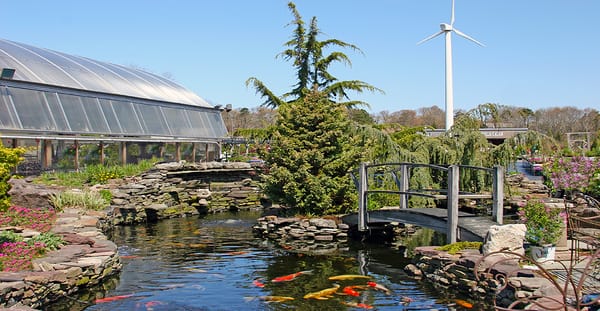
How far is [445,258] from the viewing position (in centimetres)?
889

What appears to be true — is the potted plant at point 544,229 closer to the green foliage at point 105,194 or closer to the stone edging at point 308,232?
the stone edging at point 308,232

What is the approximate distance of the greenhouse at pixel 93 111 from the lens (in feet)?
56.1

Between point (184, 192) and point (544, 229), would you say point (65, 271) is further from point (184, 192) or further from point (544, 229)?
point (184, 192)

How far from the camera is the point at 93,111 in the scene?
776 inches

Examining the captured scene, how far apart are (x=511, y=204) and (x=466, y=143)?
3.66m

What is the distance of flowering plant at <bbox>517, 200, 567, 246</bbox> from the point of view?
8141 millimetres

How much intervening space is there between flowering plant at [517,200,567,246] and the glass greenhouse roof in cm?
Result: 1450

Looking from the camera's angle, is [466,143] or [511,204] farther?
[511,204]

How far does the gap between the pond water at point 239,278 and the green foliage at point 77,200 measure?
116cm

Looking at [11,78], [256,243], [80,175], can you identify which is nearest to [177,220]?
[80,175]

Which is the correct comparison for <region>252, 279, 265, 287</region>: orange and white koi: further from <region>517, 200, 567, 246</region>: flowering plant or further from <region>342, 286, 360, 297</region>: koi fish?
<region>517, 200, 567, 246</region>: flowering plant

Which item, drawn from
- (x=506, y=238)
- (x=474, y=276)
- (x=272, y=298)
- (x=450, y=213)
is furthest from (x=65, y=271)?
(x=506, y=238)

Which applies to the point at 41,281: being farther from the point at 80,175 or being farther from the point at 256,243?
the point at 80,175

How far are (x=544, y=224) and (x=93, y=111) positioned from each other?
53.4 feet
